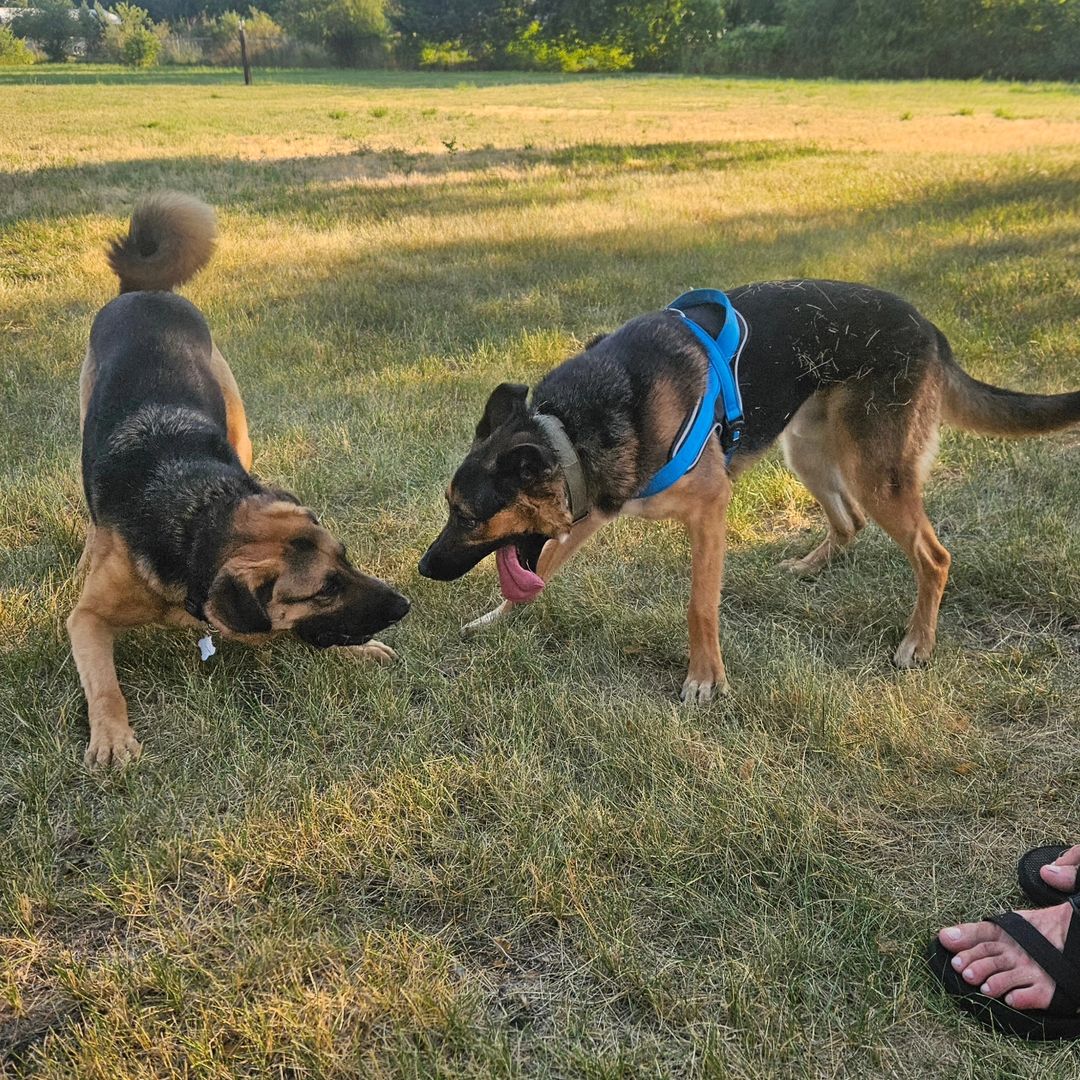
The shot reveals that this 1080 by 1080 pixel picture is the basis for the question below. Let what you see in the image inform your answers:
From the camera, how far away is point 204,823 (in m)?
2.70

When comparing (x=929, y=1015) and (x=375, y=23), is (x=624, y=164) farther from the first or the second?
(x=375, y=23)

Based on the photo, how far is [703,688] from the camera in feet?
11.3

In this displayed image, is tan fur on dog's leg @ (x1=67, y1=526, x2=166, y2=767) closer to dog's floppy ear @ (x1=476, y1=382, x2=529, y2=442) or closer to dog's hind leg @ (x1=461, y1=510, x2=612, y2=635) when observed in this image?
dog's hind leg @ (x1=461, y1=510, x2=612, y2=635)

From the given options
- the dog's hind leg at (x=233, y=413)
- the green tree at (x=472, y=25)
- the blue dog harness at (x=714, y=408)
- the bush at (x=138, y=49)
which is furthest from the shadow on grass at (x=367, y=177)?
the green tree at (x=472, y=25)

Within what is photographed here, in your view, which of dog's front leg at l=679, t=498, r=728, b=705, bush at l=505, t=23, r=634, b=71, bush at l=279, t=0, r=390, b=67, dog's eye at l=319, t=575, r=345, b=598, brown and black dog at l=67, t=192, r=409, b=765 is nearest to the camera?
brown and black dog at l=67, t=192, r=409, b=765

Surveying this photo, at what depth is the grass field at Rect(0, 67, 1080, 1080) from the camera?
6.88 ft

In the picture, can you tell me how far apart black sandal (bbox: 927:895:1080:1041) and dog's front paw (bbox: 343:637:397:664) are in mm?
2315

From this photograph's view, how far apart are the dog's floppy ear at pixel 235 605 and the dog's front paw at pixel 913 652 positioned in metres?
2.62

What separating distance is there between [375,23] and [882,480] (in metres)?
76.6

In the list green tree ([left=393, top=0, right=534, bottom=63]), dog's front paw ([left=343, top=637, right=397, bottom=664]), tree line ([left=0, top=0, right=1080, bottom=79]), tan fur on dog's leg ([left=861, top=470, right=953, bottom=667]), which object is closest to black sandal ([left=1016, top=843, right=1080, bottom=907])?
tan fur on dog's leg ([left=861, top=470, right=953, bottom=667])

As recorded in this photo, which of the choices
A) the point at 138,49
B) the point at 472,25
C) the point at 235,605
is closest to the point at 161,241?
the point at 235,605

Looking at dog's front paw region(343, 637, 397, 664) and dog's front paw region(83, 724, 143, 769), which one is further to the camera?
dog's front paw region(343, 637, 397, 664)

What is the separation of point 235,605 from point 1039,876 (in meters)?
2.65

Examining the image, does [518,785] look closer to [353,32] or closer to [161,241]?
Result: [161,241]
